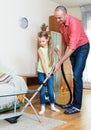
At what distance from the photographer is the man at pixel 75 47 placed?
303 centimetres

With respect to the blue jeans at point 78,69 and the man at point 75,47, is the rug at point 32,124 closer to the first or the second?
the man at point 75,47

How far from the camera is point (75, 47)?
306cm

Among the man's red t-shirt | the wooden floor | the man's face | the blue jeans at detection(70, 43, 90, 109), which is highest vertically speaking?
the man's face

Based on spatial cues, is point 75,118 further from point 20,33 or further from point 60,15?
point 20,33

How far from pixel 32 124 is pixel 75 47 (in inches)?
45.1

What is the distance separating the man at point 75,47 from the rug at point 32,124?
0.48m

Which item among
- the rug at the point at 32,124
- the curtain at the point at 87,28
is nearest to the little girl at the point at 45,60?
the rug at the point at 32,124

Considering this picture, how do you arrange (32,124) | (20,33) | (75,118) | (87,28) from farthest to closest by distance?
(87,28)
(20,33)
(75,118)
(32,124)

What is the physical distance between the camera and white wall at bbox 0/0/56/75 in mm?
4395

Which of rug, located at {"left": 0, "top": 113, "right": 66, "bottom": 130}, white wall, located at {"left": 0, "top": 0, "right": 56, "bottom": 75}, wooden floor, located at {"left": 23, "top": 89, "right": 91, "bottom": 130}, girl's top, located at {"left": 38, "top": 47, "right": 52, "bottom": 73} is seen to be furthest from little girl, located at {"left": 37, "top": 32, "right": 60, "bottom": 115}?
white wall, located at {"left": 0, "top": 0, "right": 56, "bottom": 75}

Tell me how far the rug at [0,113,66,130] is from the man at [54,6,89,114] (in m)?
0.48

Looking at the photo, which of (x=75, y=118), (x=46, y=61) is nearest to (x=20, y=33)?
(x=46, y=61)

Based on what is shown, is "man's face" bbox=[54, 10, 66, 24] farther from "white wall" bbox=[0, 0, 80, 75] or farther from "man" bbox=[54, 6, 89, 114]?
"white wall" bbox=[0, 0, 80, 75]

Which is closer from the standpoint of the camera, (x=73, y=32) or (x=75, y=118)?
(x=75, y=118)
